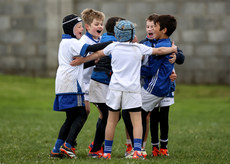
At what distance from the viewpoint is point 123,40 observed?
214 inches

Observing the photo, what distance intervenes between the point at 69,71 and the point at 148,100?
1.06 m

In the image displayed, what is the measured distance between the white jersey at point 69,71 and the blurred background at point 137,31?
9.25 m

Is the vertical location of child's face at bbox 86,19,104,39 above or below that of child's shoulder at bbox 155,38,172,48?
above

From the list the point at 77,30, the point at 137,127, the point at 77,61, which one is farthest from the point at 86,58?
the point at 137,127

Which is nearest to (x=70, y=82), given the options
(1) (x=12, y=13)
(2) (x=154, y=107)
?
(2) (x=154, y=107)

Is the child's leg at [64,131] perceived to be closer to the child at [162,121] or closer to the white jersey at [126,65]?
the white jersey at [126,65]

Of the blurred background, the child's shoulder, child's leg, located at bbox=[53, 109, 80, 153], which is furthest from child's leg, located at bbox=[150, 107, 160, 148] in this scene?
the blurred background

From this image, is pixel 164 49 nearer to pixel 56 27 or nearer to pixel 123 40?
pixel 123 40

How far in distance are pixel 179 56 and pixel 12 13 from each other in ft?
36.6

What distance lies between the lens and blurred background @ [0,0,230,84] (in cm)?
1470

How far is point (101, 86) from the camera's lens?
19.6 feet

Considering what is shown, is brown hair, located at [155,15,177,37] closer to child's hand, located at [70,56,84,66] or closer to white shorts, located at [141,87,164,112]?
white shorts, located at [141,87,164,112]

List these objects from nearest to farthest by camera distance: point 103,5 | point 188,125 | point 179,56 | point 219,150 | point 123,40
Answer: point 123,40 < point 179,56 < point 219,150 < point 188,125 < point 103,5

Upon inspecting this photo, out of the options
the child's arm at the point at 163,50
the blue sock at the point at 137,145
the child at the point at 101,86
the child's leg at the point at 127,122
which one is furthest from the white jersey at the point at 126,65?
the blue sock at the point at 137,145
